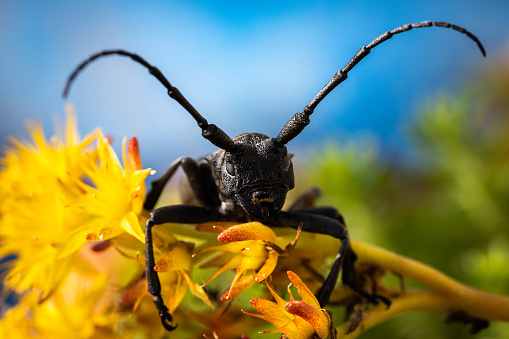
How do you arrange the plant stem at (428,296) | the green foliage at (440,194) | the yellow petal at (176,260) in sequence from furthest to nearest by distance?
the green foliage at (440,194) < the plant stem at (428,296) < the yellow petal at (176,260)

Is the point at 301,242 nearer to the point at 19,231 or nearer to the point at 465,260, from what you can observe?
the point at 19,231

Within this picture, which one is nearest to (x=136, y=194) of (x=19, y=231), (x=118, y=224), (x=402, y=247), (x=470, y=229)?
(x=118, y=224)

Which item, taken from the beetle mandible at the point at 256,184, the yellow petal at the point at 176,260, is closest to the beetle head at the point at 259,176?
the beetle mandible at the point at 256,184

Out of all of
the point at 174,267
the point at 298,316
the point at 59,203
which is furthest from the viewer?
the point at 59,203

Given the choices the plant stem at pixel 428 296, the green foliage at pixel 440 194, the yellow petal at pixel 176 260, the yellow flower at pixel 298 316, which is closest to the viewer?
the yellow flower at pixel 298 316

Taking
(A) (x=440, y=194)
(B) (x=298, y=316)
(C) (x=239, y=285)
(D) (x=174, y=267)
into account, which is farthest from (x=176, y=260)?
(A) (x=440, y=194)

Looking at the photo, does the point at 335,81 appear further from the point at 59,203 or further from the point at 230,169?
the point at 59,203

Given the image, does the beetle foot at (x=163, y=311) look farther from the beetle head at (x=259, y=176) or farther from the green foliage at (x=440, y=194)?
the green foliage at (x=440, y=194)
